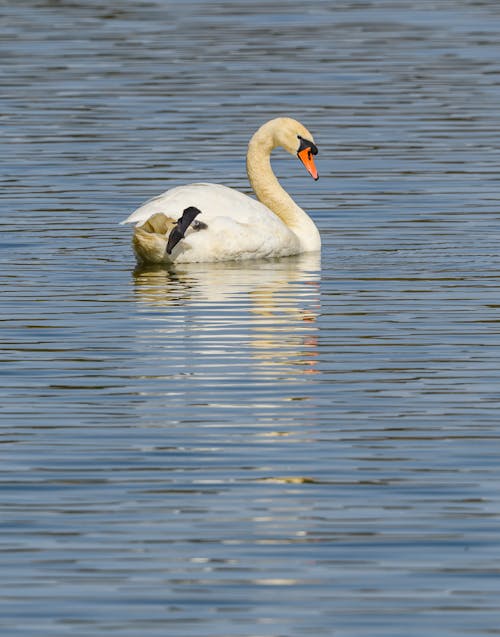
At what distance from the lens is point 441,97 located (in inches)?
1098

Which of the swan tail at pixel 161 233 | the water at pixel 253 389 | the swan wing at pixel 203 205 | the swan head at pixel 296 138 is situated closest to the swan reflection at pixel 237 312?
the water at pixel 253 389

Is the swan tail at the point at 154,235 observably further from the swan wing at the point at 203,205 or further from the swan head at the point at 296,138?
the swan head at the point at 296,138

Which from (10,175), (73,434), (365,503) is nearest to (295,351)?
(73,434)

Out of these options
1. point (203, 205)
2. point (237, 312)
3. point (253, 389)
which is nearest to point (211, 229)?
point (203, 205)

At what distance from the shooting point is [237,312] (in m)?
14.6

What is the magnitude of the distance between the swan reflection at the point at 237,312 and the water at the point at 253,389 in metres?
0.04

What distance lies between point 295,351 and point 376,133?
39.5ft

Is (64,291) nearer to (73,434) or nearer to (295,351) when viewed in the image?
(295,351)

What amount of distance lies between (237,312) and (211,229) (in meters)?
2.53

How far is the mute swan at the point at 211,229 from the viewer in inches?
657

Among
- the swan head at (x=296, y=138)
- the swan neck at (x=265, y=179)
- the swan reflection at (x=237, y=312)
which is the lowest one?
the swan reflection at (x=237, y=312)

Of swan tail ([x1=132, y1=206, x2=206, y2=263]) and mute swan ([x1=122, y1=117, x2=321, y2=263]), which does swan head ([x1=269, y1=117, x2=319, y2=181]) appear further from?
swan tail ([x1=132, y1=206, x2=206, y2=263])

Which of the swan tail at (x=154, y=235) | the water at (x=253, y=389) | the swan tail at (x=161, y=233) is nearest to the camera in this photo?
the water at (x=253, y=389)

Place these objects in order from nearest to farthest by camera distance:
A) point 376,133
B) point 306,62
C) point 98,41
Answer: point 376,133 → point 306,62 → point 98,41
